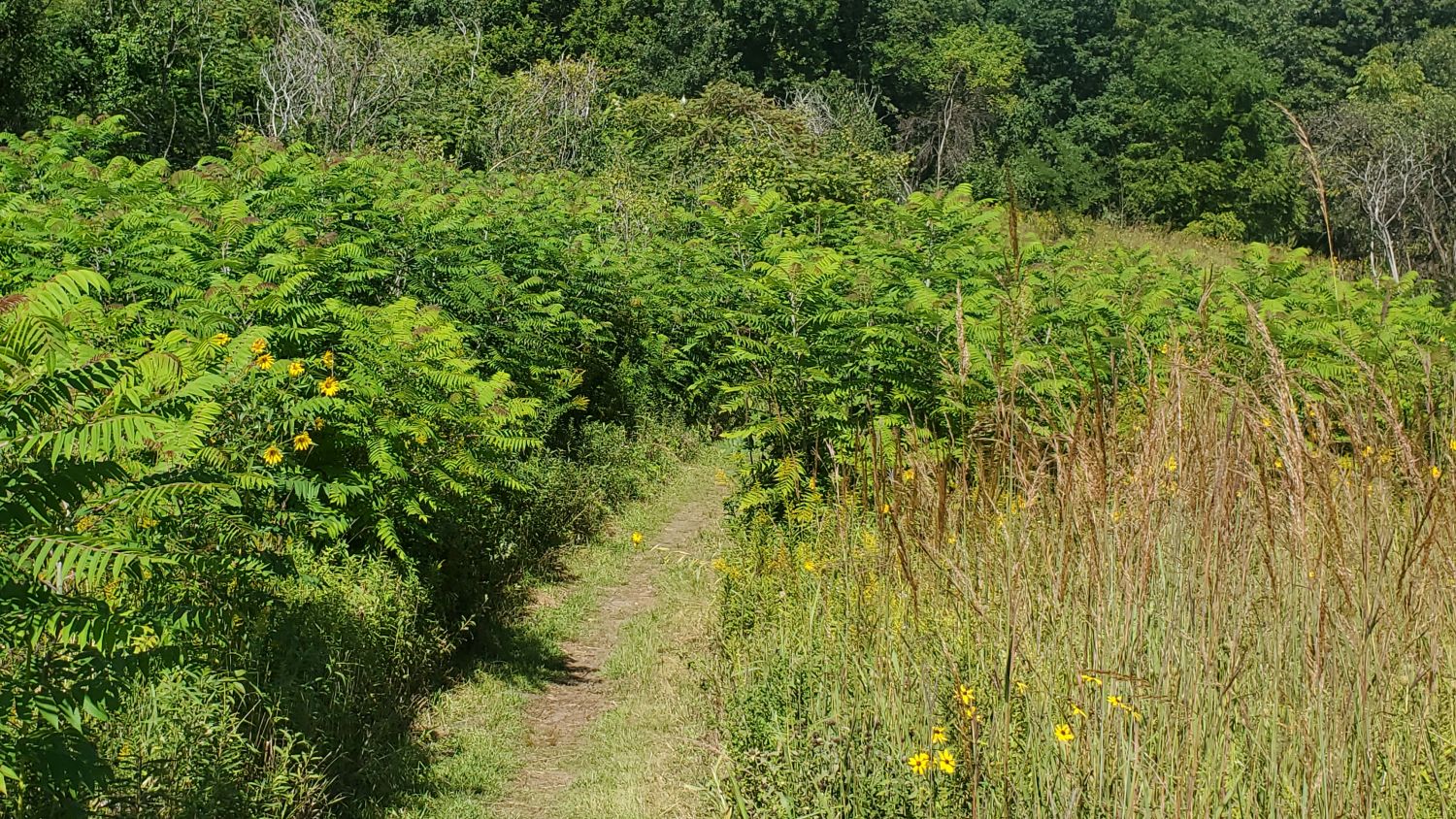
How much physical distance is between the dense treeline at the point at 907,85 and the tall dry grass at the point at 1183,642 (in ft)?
21.7

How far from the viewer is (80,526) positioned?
349cm

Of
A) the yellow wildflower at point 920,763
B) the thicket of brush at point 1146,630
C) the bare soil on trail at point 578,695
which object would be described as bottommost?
the bare soil on trail at point 578,695

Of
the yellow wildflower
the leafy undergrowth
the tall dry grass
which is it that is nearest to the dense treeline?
the leafy undergrowth

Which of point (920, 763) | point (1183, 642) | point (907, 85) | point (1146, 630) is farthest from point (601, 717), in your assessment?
point (907, 85)

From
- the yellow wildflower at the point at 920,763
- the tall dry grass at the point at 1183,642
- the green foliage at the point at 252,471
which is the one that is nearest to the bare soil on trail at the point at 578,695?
the green foliage at the point at 252,471

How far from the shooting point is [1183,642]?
8.99 feet

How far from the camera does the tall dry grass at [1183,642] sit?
103 inches

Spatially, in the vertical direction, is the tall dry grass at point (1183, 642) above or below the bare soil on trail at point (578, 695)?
above

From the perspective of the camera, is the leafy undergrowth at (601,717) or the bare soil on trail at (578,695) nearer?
the leafy undergrowth at (601,717)

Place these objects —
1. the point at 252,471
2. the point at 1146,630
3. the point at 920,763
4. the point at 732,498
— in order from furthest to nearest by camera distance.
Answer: the point at 732,498 < the point at 252,471 < the point at 920,763 < the point at 1146,630

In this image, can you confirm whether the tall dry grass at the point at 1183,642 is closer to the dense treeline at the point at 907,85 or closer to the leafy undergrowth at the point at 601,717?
the leafy undergrowth at the point at 601,717

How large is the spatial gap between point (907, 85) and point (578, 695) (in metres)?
42.5

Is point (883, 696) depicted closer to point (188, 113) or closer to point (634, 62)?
point (188, 113)

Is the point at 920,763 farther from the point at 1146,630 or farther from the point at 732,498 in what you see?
the point at 732,498
